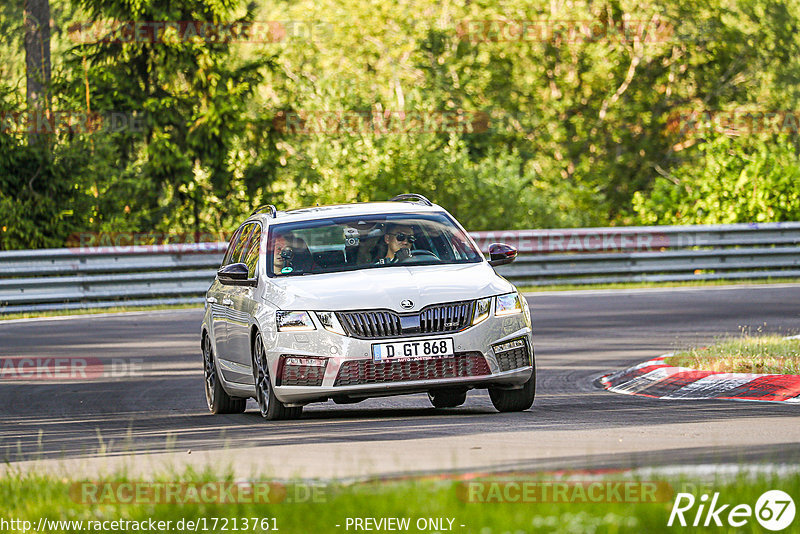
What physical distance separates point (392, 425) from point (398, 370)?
1.32 ft

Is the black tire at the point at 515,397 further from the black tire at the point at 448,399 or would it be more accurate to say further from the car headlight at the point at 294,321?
the car headlight at the point at 294,321

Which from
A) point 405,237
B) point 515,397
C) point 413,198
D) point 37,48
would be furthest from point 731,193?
point 515,397

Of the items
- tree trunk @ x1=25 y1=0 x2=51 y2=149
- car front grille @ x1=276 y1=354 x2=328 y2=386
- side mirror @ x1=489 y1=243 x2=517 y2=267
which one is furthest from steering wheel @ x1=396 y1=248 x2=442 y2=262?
tree trunk @ x1=25 y1=0 x2=51 y2=149

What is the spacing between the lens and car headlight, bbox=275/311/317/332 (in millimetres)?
10422

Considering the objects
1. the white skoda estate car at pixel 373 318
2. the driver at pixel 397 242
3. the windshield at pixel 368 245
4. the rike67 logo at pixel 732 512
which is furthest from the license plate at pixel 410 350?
the rike67 logo at pixel 732 512

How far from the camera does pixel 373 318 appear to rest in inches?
406

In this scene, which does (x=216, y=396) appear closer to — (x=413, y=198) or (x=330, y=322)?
(x=330, y=322)

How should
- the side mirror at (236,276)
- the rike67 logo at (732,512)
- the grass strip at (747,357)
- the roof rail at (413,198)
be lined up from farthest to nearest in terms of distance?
the roof rail at (413,198), the grass strip at (747,357), the side mirror at (236,276), the rike67 logo at (732,512)

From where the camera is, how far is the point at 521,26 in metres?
45.2

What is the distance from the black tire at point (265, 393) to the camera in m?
10.8

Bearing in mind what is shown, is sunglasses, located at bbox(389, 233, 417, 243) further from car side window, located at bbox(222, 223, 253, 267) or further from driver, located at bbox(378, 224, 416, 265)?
car side window, located at bbox(222, 223, 253, 267)

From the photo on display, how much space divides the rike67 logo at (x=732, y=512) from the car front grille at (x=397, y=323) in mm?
4479

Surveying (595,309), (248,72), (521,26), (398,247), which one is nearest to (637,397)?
(398,247)

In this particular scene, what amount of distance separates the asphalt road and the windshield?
1.14 m
